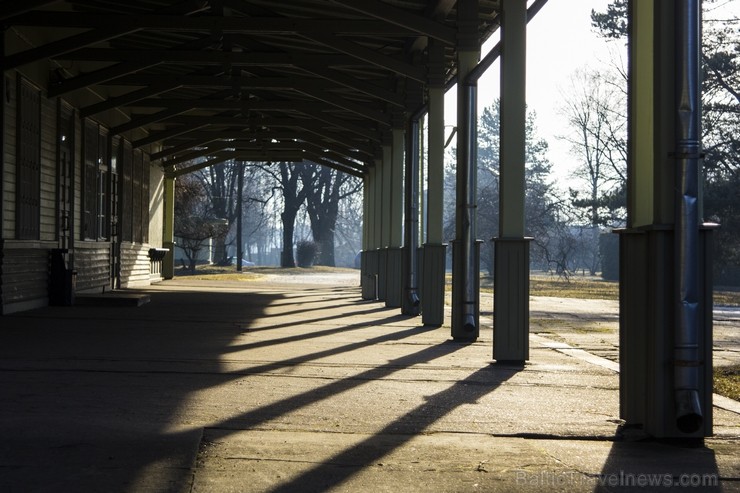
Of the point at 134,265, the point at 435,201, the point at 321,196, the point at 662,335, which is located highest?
the point at 321,196

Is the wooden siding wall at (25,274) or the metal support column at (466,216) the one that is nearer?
the metal support column at (466,216)

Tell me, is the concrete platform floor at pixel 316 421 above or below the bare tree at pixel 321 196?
below

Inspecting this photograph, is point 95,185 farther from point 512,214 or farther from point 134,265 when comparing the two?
point 512,214

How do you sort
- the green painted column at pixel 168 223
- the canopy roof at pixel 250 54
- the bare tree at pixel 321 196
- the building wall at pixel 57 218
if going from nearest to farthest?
the canopy roof at pixel 250 54, the building wall at pixel 57 218, the green painted column at pixel 168 223, the bare tree at pixel 321 196

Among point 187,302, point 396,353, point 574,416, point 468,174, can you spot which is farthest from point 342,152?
point 574,416

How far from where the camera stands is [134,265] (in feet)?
77.0

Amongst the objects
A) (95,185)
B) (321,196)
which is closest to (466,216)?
(95,185)

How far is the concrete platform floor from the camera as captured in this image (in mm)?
4211

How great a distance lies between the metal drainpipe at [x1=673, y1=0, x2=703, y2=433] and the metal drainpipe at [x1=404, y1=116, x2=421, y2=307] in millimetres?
10840

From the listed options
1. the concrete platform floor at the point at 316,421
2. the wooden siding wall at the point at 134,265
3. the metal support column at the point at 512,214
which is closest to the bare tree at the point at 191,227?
the wooden siding wall at the point at 134,265

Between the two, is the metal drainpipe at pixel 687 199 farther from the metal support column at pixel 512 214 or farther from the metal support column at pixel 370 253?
the metal support column at pixel 370 253

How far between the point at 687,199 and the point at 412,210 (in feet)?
36.3

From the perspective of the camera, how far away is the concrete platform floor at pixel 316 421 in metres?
4.21

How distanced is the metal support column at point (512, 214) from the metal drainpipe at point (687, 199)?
378 centimetres
